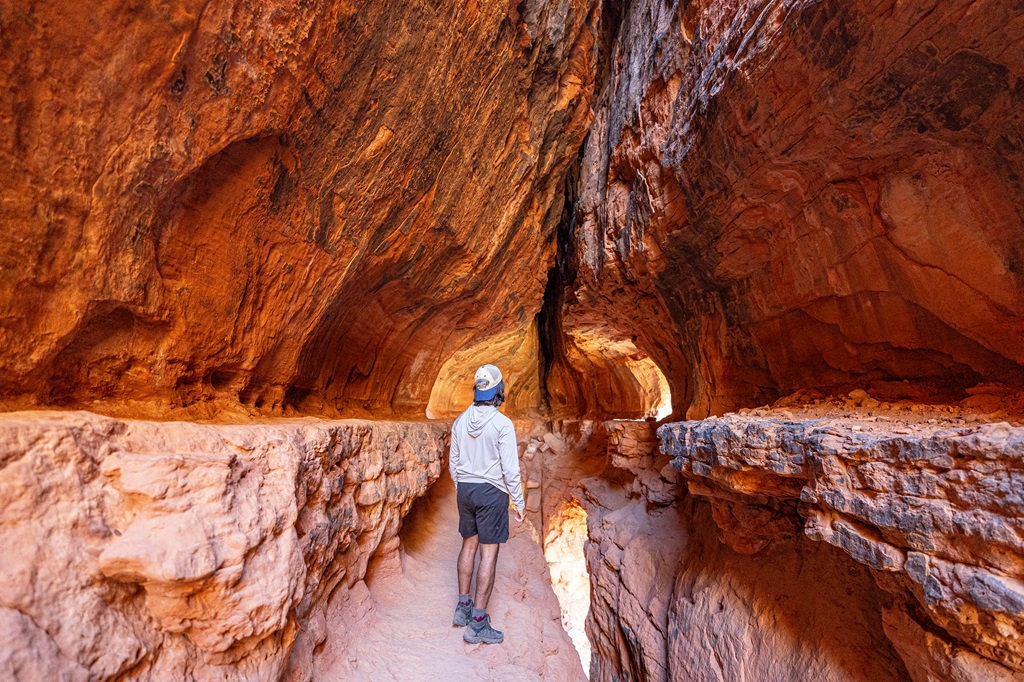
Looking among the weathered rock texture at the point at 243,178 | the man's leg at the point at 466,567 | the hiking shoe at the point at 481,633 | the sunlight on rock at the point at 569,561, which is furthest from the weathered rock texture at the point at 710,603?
the weathered rock texture at the point at 243,178

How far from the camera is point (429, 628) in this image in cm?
360

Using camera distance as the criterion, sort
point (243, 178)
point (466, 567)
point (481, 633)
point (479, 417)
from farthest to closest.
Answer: point (479, 417)
point (466, 567)
point (481, 633)
point (243, 178)

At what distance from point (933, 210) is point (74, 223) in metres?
5.11

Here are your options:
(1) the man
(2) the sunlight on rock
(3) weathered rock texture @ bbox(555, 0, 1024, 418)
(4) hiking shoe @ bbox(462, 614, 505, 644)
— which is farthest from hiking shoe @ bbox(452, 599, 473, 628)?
(2) the sunlight on rock

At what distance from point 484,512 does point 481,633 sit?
0.99 meters

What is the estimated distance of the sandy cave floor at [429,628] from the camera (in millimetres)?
3008

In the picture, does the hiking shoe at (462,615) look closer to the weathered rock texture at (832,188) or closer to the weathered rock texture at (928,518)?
the weathered rock texture at (928,518)

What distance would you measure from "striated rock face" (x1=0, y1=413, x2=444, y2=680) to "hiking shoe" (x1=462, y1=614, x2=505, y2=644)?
4.80ft

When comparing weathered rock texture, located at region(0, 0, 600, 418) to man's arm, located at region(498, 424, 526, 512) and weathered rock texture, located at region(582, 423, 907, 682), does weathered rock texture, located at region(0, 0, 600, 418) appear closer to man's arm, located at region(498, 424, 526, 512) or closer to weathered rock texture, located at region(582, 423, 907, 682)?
man's arm, located at region(498, 424, 526, 512)

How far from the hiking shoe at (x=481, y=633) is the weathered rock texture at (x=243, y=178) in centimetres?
286

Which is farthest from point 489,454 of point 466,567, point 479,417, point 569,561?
point 569,561

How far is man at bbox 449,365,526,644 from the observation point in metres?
3.62

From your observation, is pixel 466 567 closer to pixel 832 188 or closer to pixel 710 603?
pixel 710 603

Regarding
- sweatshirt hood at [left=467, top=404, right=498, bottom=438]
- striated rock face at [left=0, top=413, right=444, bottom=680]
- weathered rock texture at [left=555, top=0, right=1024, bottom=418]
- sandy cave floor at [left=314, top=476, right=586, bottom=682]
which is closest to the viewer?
striated rock face at [left=0, top=413, right=444, bottom=680]
